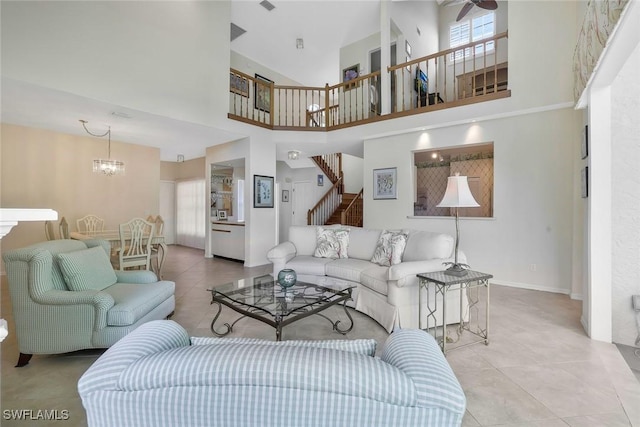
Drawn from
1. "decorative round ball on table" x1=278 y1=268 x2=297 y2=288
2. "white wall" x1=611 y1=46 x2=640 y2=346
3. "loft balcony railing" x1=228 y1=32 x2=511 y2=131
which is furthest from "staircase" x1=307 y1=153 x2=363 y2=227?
"white wall" x1=611 y1=46 x2=640 y2=346

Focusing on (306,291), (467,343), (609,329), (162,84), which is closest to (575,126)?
(609,329)

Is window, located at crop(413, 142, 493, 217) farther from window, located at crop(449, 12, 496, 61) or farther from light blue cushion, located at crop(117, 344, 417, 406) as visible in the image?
light blue cushion, located at crop(117, 344, 417, 406)

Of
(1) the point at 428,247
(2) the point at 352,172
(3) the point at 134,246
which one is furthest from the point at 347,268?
(2) the point at 352,172

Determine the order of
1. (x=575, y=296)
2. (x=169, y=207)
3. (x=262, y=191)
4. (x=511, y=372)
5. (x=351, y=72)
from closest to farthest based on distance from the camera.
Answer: (x=511, y=372) → (x=575, y=296) → (x=262, y=191) → (x=351, y=72) → (x=169, y=207)

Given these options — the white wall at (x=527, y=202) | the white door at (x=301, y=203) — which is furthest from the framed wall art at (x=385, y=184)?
the white door at (x=301, y=203)

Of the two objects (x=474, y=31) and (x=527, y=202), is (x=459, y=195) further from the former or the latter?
(x=474, y=31)

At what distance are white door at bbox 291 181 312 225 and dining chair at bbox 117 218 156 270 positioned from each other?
4790 millimetres

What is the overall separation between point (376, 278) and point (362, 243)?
84 centimetres

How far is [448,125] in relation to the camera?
4.93m

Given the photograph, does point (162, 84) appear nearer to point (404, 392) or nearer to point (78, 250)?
point (78, 250)

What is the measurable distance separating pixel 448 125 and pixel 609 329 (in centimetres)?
345

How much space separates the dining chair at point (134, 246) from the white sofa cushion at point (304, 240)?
2.13 meters

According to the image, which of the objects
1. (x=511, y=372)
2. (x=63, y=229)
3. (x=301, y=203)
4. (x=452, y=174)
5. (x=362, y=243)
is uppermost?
(x=452, y=174)

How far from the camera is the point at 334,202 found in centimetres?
888
